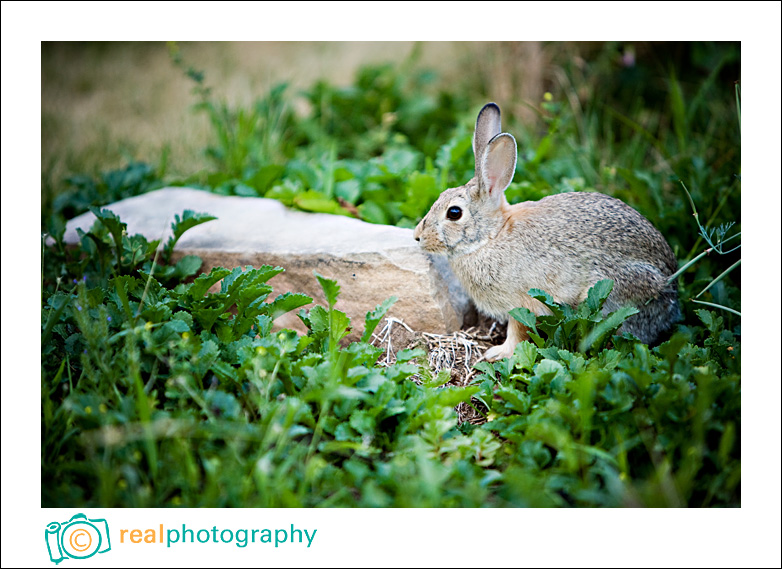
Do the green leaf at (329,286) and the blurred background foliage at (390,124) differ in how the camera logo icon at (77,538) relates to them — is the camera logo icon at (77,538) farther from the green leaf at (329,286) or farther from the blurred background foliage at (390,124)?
the blurred background foliage at (390,124)

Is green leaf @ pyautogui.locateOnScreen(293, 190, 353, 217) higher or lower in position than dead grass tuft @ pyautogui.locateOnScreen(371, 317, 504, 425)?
higher

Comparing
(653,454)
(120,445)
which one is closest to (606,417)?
(653,454)

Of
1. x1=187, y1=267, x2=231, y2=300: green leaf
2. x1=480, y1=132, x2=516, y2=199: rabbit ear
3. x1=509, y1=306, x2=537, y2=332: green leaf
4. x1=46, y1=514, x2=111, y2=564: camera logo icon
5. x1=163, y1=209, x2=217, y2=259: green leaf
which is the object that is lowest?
x1=46, y1=514, x2=111, y2=564: camera logo icon

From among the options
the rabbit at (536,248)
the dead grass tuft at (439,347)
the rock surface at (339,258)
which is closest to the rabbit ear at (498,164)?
the rabbit at (536,248)

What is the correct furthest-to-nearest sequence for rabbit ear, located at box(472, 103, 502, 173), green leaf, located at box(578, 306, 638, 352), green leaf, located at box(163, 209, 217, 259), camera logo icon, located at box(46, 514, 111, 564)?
green leaf, located at box(163, 209, 217, 259)
rabbit ear, located at box(472, 103, 502, 173)
green leaf, located at box(578, 306, 638, 352)
camera logo icon, located at box(46, 514, 111, 564)

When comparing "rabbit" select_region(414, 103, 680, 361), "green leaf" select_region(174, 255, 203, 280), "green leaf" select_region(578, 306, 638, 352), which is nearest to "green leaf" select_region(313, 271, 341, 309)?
"rabbit" select_region(414, 103, 680, 361)

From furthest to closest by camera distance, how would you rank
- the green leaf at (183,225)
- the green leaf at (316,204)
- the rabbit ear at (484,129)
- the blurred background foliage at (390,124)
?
the blurred background foliage at (390,124), the green leaf at (316,204), the green leaf at (183,225), the rabbit ear at (484,129)

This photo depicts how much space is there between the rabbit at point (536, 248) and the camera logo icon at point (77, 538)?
2.07 meters

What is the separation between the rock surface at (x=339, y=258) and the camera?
11.5 feet

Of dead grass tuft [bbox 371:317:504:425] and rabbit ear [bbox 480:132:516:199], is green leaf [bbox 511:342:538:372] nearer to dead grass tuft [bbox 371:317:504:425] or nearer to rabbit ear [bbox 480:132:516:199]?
dead grass tuft [bbox 371:317:504:425]

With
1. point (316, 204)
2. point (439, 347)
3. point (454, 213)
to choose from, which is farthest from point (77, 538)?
point (316, 204)

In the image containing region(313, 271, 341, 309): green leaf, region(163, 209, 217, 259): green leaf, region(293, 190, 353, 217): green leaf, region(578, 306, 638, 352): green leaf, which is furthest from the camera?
region(293, 190, 353, 217): green leaf

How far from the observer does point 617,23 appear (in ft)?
10.1

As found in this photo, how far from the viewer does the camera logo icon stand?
2.25 meters
